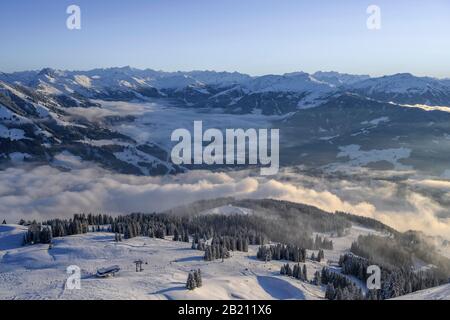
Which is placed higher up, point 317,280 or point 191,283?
point 191,283

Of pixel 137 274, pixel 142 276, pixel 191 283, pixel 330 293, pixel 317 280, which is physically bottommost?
pixel 317 280

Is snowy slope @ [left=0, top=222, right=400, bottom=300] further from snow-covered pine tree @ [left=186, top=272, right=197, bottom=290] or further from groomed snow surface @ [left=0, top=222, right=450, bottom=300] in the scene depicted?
snow-covered pine tree @ [left=186, top=272, right=197, bottom=290]

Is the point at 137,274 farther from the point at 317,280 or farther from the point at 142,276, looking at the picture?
the point at 317,280

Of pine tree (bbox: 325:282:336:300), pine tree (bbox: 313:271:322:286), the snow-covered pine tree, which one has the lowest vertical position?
pine tree (bbox: 313:271:322:286)

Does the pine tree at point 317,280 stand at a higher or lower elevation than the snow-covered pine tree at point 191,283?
lower

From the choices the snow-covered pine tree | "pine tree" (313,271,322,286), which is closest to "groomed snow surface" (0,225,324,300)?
the snow-covered pine tree

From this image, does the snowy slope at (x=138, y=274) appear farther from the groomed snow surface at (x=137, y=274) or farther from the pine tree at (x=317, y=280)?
the pine tree at (x=317, y=280)

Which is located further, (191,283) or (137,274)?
(137,274)

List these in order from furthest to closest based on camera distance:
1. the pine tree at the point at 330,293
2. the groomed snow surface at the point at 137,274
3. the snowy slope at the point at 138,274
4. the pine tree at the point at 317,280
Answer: the pine tree at the point at 317,280 → the pine tree at the point at 330,293 → the snowy slope at the point at 138,274 → the groomed snow surface at the point at 137,274

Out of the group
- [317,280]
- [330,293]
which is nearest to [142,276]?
[330,293]

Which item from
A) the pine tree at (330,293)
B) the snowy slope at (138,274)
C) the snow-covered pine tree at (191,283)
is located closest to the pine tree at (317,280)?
the snowy slope at (138,274)

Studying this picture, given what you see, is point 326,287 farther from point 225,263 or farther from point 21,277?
point 21,277
